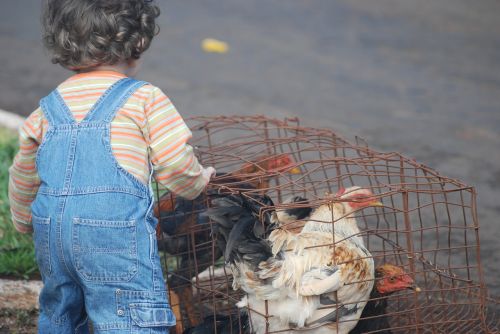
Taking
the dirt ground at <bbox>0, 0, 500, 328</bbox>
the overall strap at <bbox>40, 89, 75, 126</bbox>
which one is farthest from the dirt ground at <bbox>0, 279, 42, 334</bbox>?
the dirt ground at <bbox>0, 0, 500, 328</bbox>

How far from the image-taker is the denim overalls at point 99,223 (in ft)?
8.61

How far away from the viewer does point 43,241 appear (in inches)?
106

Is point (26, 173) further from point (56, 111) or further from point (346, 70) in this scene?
point (346, 70)

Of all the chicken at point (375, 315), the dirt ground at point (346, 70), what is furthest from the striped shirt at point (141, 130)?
the dirt ground at point (346, 70)

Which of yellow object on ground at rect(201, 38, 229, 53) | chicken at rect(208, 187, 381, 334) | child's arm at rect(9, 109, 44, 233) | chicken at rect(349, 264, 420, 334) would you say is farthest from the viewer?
yellow object on ground at rect(201, 38, 229, 53)

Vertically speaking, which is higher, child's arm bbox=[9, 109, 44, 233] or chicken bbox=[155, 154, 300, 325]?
child's arm bbox=[9, 109, 44, 233]

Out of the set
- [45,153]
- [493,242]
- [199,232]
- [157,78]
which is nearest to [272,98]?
[157,78]

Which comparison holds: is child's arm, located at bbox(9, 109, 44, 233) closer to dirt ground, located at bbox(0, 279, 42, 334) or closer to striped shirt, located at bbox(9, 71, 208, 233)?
striped shirt, located at bbox(9, 71, 208, 233)

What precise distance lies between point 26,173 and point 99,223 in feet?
1.53

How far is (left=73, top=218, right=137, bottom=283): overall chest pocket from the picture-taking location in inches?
103

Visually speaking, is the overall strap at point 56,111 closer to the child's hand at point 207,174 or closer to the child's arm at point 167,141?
the child's arm at point 167,141

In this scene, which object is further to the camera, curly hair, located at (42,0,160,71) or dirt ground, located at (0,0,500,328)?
dirt ground, located at (0,0,500,328)

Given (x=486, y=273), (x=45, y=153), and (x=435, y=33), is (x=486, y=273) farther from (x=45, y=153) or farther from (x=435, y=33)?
(x=435, y=33)

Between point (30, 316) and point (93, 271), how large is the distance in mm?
1294
